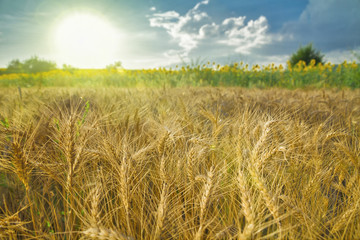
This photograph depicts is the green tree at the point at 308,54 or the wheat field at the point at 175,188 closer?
the wheat field at the point at 175,188

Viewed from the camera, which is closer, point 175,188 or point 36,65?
point 175,188

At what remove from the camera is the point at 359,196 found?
845 mm

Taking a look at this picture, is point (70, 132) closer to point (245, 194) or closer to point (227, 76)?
point (245, 194)

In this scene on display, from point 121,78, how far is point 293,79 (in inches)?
276

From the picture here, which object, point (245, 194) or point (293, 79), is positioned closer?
point (245, 194)

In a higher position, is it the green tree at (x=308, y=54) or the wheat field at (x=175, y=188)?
the green tree at (x=308, y=54)

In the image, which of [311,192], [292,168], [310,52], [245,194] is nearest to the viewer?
[245,194]

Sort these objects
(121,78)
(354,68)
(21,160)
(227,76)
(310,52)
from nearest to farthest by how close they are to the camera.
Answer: (21,160)
(354,68)
(227,76)
(121,78)
(310,52)

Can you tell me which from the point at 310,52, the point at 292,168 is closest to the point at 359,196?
the point at 292,168

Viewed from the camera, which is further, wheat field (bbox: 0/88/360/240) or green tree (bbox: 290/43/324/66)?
green tree (bbox: 290/43/324/66)

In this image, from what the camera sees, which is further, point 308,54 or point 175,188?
point 308,54

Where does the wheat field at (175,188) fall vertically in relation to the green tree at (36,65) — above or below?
below

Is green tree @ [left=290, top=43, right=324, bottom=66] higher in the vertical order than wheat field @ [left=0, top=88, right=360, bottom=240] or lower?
higher

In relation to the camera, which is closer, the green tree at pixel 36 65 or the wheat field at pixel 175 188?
the wheat field at pixel 175 188
